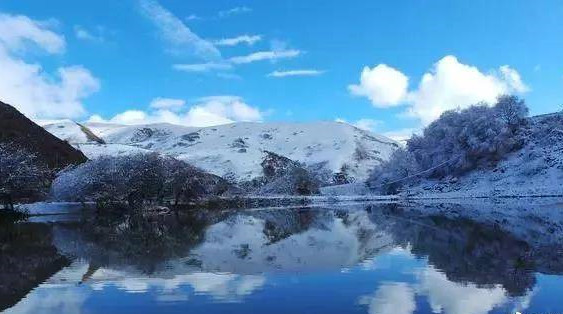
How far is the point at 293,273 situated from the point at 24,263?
12.0m

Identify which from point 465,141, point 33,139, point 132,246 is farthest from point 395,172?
point 132,246

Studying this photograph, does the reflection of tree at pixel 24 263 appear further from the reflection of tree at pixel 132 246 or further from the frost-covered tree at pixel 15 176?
the frost-covered tree at pixel 15 176

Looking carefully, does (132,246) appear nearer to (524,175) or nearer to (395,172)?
(524,175)

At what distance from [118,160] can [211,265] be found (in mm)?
59357

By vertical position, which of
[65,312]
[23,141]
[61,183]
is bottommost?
[65,312]

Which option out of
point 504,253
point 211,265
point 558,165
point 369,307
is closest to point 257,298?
point 369,307

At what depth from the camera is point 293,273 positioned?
Result: 2103 centimetres

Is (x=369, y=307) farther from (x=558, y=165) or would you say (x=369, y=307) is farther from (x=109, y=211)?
(x=558, y=165)

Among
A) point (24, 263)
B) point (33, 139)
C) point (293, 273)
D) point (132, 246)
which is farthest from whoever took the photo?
point (33, 139)

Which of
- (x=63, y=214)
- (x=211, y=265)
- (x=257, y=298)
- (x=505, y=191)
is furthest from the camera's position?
(x=505, y=191)

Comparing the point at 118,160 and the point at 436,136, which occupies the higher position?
the point at 436,136

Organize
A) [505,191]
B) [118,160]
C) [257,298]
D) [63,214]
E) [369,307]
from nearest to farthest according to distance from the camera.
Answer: [369,307] → [257,298] → [63,214] → [118,160] → [505,191]

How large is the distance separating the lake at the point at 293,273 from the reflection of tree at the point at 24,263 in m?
0.05

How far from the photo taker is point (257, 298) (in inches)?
648
